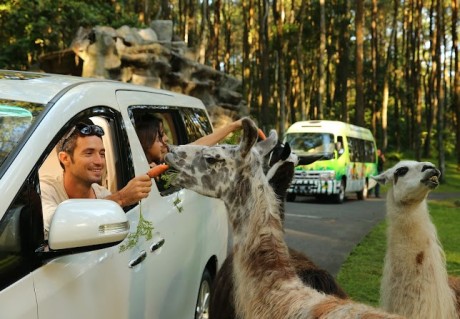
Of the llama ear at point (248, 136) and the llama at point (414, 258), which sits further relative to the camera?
the llama at point (414, 258)

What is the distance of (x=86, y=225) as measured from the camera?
6.82 feet

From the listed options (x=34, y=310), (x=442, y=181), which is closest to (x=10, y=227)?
(x=34, y=310)

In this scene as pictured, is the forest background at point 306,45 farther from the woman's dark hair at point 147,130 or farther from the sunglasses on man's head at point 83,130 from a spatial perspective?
the sunglasses on man's head at point 83,130

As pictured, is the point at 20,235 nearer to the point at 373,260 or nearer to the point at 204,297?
the point at 204,297

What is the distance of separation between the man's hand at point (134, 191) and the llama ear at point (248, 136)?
58 centimetres

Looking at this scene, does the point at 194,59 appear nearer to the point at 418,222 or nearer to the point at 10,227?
the point at 418,222

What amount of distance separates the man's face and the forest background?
52.0 feet

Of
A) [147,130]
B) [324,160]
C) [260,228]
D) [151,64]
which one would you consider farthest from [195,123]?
[151,64]

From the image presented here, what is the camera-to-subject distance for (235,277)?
289cm

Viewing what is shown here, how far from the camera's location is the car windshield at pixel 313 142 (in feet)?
59.6

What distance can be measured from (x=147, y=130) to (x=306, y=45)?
32247mm

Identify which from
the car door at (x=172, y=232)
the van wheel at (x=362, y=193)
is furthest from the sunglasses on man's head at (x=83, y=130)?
the van wheel at (x=362, y=193)

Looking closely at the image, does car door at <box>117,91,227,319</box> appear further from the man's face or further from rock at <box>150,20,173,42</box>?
rock at <box>150,20,173,42</box>

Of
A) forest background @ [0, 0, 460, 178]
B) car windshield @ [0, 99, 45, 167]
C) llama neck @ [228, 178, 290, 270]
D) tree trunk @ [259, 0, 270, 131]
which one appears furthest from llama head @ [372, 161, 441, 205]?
tree trunk @ [259, 0, 270, 131]
